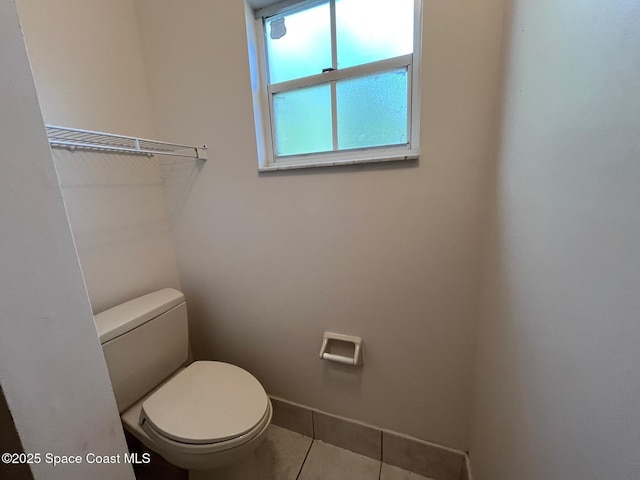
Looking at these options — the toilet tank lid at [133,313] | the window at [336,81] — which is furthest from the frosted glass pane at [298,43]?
the toilet tank lid at [133,313]

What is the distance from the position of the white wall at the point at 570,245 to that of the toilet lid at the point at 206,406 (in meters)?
0.82

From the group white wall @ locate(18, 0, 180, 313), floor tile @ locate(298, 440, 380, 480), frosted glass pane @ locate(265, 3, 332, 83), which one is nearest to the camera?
white wall @ locate(18, 0, 180, 313)

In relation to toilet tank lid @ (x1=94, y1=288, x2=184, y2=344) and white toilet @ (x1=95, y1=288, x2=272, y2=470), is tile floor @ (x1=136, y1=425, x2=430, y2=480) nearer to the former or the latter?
white toilet @ (x1=95, y1=288, x2=272, y2=470)

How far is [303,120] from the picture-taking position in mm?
1188

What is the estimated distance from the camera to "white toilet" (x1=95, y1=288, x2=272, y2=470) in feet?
2.88

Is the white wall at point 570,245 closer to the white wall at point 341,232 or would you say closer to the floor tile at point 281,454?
the white wall at point 341,232

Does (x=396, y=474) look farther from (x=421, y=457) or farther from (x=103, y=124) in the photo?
(x=103, y=124)

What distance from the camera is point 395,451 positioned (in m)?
1.21

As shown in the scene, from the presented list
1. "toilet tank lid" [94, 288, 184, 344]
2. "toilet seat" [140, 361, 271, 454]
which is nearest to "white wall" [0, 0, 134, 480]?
"toilet seat" [140, 361, 271, 454]

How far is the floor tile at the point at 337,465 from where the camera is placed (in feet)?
3.91

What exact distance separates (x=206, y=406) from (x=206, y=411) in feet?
0.08

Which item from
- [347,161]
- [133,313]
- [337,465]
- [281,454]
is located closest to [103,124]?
[133,313]

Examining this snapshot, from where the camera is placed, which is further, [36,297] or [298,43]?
[298,43]

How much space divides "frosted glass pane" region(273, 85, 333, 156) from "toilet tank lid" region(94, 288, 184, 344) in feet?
2.84
